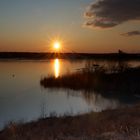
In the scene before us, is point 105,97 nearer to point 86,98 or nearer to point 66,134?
point 86,98

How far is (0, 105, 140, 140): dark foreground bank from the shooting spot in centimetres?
766

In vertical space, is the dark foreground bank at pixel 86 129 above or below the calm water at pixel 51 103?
above

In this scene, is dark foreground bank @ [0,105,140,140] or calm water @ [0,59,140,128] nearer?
dark foreground bank @ [0,105,140,140]

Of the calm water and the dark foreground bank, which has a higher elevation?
the dark foreground bank

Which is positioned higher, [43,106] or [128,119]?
[128,119]

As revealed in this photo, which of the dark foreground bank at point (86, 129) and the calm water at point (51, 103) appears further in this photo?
the calm water at point (51, 103)

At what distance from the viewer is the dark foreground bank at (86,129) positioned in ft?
25.1

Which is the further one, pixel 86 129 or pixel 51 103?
pixel 51 103

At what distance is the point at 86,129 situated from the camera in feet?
27.7

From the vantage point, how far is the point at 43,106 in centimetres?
2006

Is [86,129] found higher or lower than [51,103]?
higher

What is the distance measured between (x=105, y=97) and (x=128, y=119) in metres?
15.7

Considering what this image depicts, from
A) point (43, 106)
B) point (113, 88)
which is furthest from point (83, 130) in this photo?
point (113, 88)

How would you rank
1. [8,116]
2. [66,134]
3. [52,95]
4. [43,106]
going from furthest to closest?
[52,95] → [43,106] → [8,116] → [66,134]
